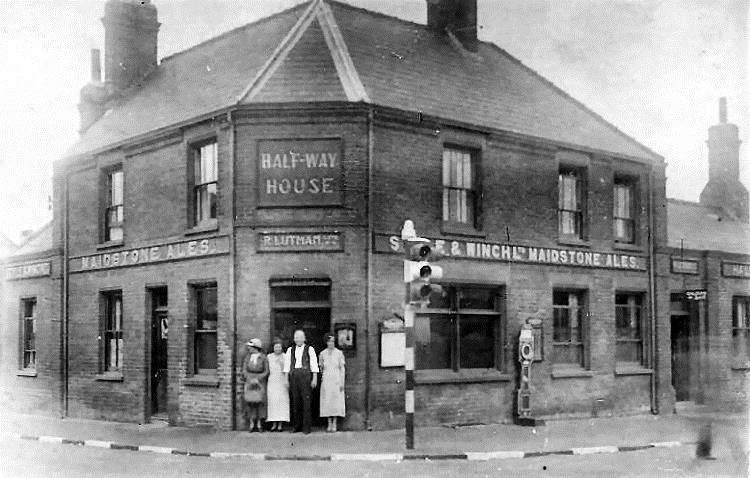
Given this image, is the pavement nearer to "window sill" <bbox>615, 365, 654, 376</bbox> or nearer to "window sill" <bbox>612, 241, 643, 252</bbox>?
"window sill" <bbox>615, 365, 654, 376</bbox>

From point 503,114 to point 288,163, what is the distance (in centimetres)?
550

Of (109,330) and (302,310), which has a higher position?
(302,310)

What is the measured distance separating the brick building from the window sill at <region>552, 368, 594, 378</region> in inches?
1.7

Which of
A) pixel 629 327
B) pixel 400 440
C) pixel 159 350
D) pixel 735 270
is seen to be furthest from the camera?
pixel 735 270

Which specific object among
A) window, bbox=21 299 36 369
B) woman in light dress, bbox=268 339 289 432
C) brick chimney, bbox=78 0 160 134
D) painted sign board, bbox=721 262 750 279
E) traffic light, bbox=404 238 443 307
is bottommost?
woman in light dress, bbox=268 339 289 432

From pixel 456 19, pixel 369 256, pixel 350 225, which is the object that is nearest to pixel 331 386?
pixel 369 256

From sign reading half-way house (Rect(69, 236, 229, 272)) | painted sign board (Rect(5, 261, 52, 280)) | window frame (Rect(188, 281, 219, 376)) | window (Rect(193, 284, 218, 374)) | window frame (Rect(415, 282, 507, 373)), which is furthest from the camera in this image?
painted sign board (Rect(5, 261, 52, 280))

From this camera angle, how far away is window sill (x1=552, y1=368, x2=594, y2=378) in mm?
20502

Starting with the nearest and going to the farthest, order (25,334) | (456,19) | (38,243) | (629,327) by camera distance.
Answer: (629,327) → (456,19) → (25,334) → (38,243)

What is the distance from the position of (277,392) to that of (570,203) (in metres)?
8.47

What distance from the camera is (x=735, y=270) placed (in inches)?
1029

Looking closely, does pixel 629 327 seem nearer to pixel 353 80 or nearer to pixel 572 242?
pixel 572 242

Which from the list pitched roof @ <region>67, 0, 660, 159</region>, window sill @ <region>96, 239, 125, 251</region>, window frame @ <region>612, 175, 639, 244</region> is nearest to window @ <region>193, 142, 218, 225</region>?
pitched roof @ <region>67, 0, 660, 159</region>

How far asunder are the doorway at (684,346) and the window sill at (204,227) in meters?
12.6
